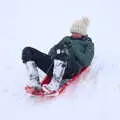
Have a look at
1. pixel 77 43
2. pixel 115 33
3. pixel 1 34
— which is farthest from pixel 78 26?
pixel 1 34

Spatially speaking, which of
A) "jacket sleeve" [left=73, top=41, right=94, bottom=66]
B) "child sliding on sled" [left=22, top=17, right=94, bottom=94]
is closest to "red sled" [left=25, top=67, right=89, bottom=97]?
"child sliding on sled" [left=22, top=17, right=94, bottom=94]

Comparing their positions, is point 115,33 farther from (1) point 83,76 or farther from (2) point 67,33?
(1) point 83,76

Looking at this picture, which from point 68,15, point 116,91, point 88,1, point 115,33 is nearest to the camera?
point 116,91

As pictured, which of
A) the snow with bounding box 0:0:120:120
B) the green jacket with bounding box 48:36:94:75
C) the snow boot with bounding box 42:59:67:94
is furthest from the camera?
the green jacket with bounding box 48:36:94:75

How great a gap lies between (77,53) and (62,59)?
1.27 ft

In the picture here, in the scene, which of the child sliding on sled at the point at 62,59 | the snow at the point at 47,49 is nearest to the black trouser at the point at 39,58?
the child sliding on sled at the point at 62,59

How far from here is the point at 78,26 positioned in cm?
600

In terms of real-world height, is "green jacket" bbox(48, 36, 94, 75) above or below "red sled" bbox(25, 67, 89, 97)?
above

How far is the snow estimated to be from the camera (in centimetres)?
503

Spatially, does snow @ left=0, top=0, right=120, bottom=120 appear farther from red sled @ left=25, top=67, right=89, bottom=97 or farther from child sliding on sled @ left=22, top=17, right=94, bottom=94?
child sliding on sled @ left=22, top=17, right=94, bottom=94

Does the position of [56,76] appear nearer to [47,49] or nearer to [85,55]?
[85,55]

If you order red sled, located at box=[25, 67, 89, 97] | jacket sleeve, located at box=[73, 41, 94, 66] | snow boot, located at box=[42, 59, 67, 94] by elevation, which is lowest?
red sled, located at box=[25, 67, 89, 97]

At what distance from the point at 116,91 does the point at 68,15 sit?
5.59 m

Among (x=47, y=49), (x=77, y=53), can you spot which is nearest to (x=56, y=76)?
(x=77, y=53)
